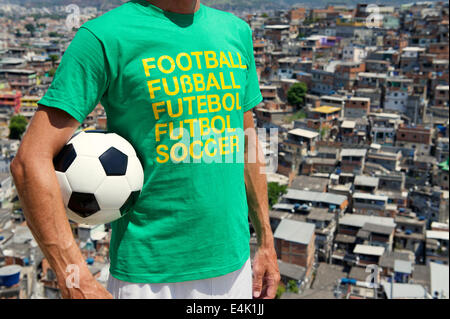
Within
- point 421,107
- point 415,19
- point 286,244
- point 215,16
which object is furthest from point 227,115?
point 415,19

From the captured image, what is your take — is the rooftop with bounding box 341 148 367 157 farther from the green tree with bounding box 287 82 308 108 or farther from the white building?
the white building

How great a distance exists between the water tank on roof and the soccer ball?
10549 millimetres

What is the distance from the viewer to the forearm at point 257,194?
1485mm

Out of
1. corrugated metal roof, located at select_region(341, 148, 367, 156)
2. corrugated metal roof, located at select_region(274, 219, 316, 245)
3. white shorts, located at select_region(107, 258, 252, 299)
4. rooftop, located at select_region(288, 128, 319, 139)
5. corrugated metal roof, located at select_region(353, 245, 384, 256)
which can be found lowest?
corrugated metal roof, located at select_region(353, 245, 384, 256)

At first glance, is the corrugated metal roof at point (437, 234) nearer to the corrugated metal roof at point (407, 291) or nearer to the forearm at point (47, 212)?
the corrugated metal roof at point (407, 291)

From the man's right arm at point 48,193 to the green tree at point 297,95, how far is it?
23.6 meters

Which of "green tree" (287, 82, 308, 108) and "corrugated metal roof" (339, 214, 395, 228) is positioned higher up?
"green tree" (287, 82, 308, 108)

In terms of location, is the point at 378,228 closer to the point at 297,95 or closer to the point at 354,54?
the point at 297,95

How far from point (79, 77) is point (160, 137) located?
204 millimetres

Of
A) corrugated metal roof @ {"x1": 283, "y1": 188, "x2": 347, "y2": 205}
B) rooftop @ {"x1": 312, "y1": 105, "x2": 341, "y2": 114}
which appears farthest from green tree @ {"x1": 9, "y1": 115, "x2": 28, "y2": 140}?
corrugated metal roof @ {"x1": 283, "y1": 188, "x2": 347, "y2": 205}

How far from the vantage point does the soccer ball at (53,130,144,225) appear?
1.12 m

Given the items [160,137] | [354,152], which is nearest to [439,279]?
[354,152]

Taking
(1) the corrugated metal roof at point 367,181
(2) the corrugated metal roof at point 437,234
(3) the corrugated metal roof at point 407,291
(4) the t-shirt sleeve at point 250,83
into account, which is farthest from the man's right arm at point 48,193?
(1) the corrugated metal roof at point 367,181

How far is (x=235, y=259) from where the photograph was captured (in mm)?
1299
